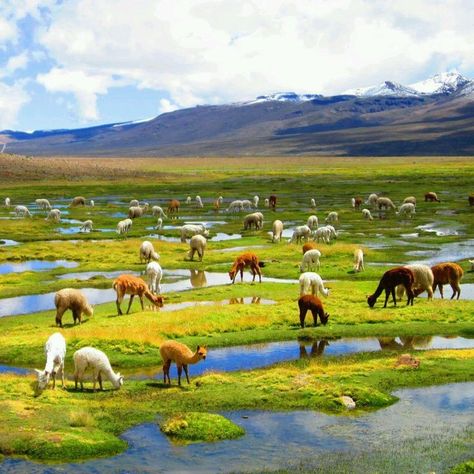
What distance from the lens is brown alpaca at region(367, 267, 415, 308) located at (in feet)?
97.5

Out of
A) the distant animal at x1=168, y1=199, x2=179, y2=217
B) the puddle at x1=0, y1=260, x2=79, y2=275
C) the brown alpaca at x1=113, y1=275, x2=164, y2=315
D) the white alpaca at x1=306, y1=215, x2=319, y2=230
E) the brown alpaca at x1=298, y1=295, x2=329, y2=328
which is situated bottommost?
the brown alpaca at x1=298, y1=295, x2=329, y2=328

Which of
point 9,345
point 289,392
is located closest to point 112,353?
point 9,345

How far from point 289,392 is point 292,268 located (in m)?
21.3

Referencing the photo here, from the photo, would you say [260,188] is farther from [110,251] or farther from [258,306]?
[258,306]

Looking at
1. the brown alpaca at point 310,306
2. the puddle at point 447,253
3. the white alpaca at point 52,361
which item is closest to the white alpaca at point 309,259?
the puddle at point 447,253

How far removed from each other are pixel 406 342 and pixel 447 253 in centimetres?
2191

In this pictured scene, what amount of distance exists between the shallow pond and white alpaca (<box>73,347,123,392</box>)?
2851 millimetres

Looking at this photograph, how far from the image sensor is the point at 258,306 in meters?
30.4

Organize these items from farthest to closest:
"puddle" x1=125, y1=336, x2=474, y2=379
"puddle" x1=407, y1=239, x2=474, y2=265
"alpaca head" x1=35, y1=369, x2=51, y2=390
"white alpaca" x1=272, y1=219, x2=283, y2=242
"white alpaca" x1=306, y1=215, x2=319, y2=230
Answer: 1. "white alpaca" x1=306, y1=215, x2=319, y2=230
2. "white alpaca" x1=272, y1=219, x2=283, y2=242
3. "puddle" x1=407, y1=239, x2=474, y2=265
4. "puddle" x1=125, y1=336, x2=474, y2=379
5. "alpaca head" x1=35, y1=369, x2=51, y2=390

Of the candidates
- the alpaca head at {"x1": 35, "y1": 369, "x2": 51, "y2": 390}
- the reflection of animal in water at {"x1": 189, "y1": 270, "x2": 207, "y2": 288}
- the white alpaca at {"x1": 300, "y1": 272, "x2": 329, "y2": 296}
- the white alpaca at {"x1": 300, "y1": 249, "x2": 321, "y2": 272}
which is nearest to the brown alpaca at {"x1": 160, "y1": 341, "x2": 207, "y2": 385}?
the alpaca head at {"x1": 35, "y1": 369, "x2": 51, "y2": 390}

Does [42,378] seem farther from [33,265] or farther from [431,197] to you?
[431,197]

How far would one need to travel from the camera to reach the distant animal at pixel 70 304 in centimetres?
2678

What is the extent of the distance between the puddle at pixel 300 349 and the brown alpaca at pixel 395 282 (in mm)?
3820

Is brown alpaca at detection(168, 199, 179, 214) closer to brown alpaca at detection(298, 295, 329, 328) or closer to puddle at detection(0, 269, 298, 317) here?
puddle at detection(0, 269, 298, 317)
